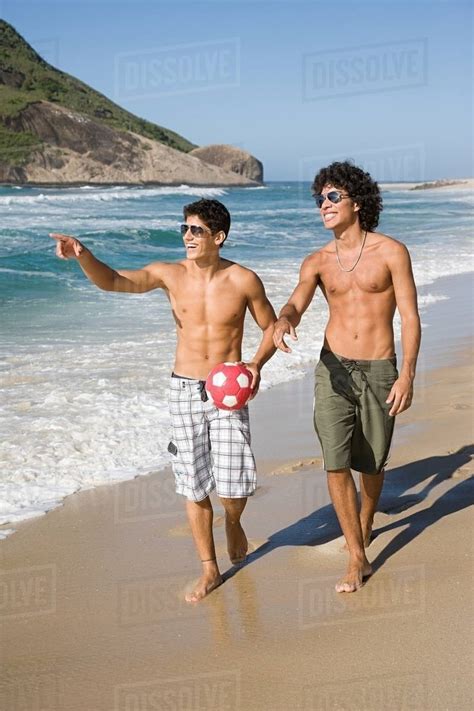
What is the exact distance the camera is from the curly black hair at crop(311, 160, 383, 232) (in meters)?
4.12

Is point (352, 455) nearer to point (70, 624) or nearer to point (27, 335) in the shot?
point (70, 624)

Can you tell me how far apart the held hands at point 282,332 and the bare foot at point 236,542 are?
969 mm

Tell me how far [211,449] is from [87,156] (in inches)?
3140

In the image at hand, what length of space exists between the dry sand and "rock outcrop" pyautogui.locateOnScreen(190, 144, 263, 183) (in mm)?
105068

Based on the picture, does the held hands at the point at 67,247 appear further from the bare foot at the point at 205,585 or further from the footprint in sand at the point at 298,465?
the footprint in sand at the point at 298,465

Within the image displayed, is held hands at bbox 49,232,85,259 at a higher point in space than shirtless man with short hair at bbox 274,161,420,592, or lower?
higher

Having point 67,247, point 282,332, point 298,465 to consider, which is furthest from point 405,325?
point 298,465

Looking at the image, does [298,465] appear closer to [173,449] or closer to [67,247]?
[173,449]

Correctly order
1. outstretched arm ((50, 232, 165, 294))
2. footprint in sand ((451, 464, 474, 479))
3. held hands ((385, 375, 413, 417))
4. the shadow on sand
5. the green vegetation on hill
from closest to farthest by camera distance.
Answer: held hands ((385, 375, 413, 417)) → outstretched arm ((50, 232, 165, 294)) → the shadow on sand → footprint in sand ((451, 464, 474, 479)) → the green vegetation on hill

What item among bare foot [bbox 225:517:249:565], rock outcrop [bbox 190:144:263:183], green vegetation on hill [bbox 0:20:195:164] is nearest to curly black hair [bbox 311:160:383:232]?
bare foot [bbox 225:517:249:565]

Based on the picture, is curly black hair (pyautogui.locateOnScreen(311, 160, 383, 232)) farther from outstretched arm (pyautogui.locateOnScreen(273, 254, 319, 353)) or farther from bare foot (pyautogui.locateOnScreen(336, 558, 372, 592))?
bare foot (pyautogui.locateOnScreen(336, 558, 372, 592))

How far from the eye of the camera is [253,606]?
3.78 m

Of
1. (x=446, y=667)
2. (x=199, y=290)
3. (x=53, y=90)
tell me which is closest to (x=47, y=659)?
(x=446, y=667)

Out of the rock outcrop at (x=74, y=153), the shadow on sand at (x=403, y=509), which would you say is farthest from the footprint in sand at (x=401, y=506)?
the rock outcrop at (x=74, y=153)
